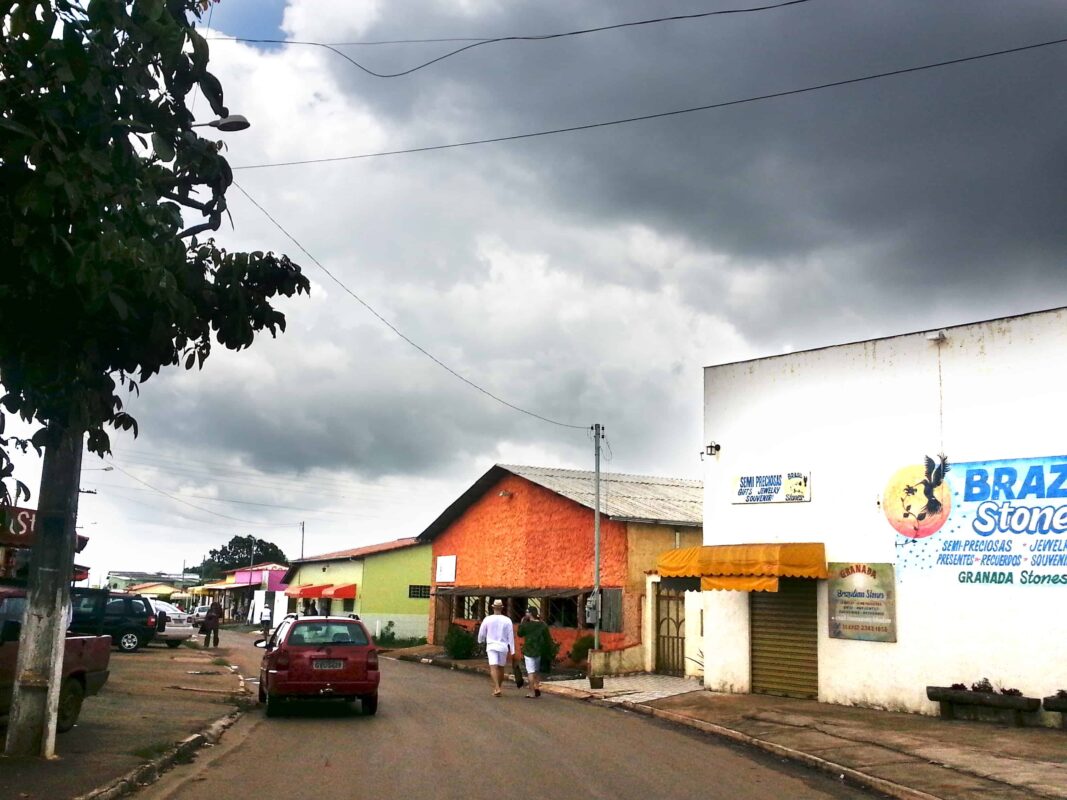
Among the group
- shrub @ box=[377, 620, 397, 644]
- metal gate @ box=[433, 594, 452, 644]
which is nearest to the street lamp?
metal gate @ box=[433, 594, 452, 644]

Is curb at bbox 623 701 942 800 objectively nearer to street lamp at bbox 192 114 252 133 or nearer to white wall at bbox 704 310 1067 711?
white wall at bbox 704 310 1067 711

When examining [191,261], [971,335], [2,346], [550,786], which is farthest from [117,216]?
[971,335]

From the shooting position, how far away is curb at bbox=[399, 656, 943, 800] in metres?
9.98

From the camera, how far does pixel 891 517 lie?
17.0 m

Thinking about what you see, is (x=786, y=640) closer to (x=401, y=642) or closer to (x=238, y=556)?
(x=401, y=642)

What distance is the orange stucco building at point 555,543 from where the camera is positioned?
89.4 ft

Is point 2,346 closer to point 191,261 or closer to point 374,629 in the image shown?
point 191,261

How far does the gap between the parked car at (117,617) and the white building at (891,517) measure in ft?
57.2

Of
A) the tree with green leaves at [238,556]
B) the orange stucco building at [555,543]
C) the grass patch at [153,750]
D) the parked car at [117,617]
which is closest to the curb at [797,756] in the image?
the grass patch at [153,750]

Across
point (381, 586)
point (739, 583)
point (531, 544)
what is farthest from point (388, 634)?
point (739, 583)

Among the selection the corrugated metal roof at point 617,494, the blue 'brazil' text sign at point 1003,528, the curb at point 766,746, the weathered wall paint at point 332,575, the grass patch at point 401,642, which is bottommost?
the grass patch at point 401,642

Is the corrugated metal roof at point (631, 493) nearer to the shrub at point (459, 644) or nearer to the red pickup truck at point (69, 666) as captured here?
the shrub at point (459, 644)

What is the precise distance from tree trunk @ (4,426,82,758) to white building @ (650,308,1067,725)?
11.5 metres

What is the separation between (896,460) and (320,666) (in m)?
9.97
